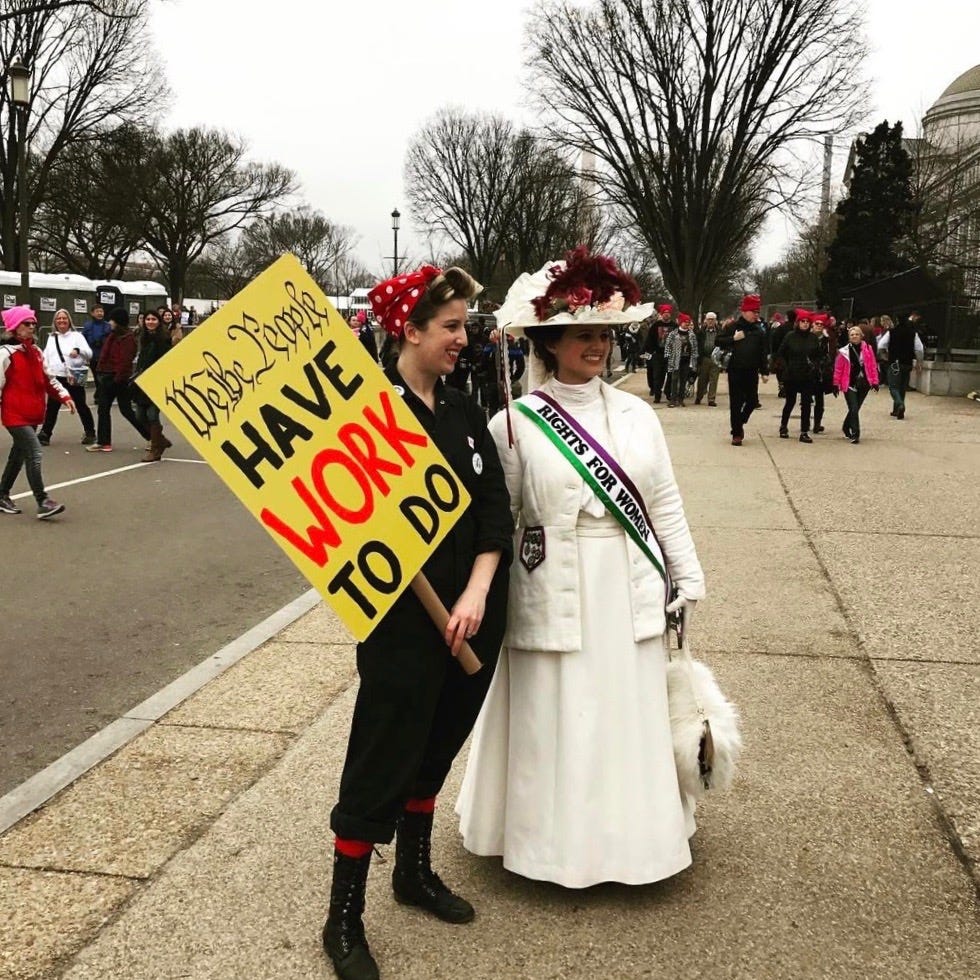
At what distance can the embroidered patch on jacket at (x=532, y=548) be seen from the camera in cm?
281

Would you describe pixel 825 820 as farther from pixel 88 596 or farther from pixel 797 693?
pixel 88 596

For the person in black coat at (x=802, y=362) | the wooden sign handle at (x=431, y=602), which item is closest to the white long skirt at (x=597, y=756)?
the wooden sign handle at (x=431, y=602)

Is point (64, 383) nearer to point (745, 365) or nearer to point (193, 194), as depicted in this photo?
point (745, 365)

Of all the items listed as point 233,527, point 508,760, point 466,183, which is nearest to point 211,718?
point 508,760

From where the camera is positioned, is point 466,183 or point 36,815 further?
point 466,183

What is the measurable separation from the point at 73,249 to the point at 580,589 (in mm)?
48955

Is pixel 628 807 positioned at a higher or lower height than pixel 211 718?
higher

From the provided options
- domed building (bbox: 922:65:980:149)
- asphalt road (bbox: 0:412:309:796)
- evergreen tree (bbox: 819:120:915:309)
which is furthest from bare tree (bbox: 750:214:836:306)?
asphalt road (bbox: 0:412:309:796)

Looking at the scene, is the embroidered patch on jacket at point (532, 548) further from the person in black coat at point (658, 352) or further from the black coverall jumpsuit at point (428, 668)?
the person in black coat at point (658, 352)

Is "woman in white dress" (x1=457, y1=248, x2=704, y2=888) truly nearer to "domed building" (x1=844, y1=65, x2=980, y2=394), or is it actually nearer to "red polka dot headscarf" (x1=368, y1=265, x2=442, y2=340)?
"red polka dot headscarf" (x1=368, y1=265, x2=442, y2=340)

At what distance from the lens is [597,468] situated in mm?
2805

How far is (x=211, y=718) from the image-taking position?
4262 millimetres

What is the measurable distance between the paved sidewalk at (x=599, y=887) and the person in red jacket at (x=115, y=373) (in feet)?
25.8

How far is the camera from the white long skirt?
9.04ft
